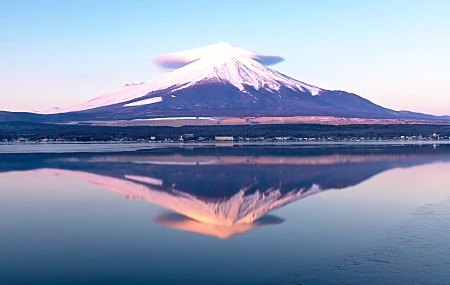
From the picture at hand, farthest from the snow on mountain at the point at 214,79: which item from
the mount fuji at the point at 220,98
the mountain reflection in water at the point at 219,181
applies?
the mountain reflection in water at the point at 219,181

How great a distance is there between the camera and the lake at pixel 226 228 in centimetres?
552

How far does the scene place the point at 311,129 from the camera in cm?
4741

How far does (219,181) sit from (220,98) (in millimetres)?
69084

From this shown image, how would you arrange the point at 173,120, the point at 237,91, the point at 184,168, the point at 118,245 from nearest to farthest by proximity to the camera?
the point at 118,245 → the point at 184,168 → the point at 173,120 → the point at 237,91

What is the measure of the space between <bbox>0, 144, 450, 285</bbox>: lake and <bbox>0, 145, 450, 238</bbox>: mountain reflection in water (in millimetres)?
39

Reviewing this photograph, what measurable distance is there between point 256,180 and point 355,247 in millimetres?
6590

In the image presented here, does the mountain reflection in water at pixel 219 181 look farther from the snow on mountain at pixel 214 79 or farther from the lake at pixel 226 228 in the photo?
the snow on mountain at pixel 214 79

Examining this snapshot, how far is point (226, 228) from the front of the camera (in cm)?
762

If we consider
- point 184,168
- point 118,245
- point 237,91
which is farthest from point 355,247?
point 237,91

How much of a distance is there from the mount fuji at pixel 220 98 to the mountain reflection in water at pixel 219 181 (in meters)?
45.8

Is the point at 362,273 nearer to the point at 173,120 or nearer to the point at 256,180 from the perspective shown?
the point at 256,180

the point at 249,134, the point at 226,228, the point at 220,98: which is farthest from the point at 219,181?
the point at 220,98

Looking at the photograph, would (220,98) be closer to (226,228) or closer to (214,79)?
(214,79)

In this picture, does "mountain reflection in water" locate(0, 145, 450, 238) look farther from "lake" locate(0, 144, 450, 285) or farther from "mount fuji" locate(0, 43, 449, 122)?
"mount fuji" locate(0, 43, 449, 122)
